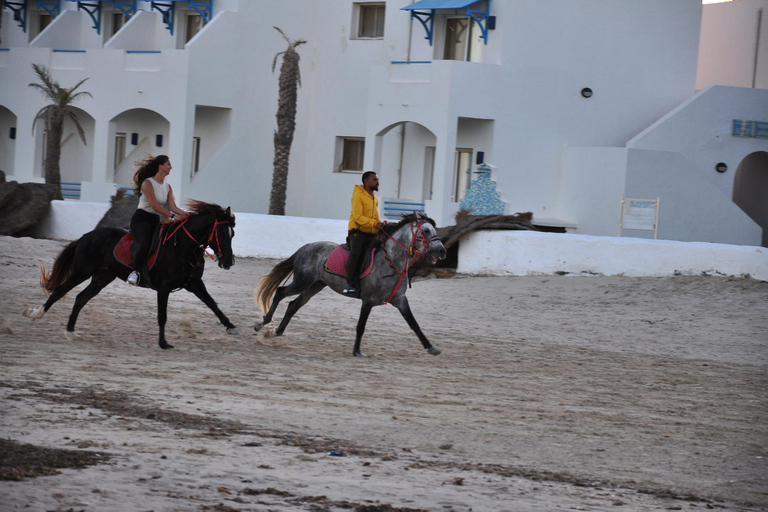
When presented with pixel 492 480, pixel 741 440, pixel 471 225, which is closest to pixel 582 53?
pixel 471 225

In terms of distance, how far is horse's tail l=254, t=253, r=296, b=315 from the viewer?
41.1 ft

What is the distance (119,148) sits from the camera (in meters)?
32.3

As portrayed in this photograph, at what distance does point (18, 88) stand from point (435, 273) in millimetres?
17991

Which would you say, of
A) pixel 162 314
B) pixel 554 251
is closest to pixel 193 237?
pixel 162 314

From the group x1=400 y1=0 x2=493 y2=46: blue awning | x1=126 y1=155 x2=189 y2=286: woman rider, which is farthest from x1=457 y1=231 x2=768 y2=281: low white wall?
x1=126 y1=155 x2=189 y2=286: woman rider

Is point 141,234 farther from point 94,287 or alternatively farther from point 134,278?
point 94,287

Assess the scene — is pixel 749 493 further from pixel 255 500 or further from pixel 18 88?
pixel 18 88

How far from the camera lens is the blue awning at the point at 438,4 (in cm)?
2522

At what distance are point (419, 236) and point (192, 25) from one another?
2141 cm

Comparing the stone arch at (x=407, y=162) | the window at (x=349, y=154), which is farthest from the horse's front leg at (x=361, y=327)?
the window at (x=349, y=154)

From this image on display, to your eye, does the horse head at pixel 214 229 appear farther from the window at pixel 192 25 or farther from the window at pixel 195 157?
the window at pixel 192 25

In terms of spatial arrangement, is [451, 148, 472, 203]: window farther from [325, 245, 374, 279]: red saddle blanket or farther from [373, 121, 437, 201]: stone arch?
[325, 245, 374, 279]: red saddle blanket

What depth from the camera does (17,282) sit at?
17047 millimetres

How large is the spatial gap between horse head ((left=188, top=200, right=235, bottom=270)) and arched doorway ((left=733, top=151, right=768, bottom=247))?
21632 mm
